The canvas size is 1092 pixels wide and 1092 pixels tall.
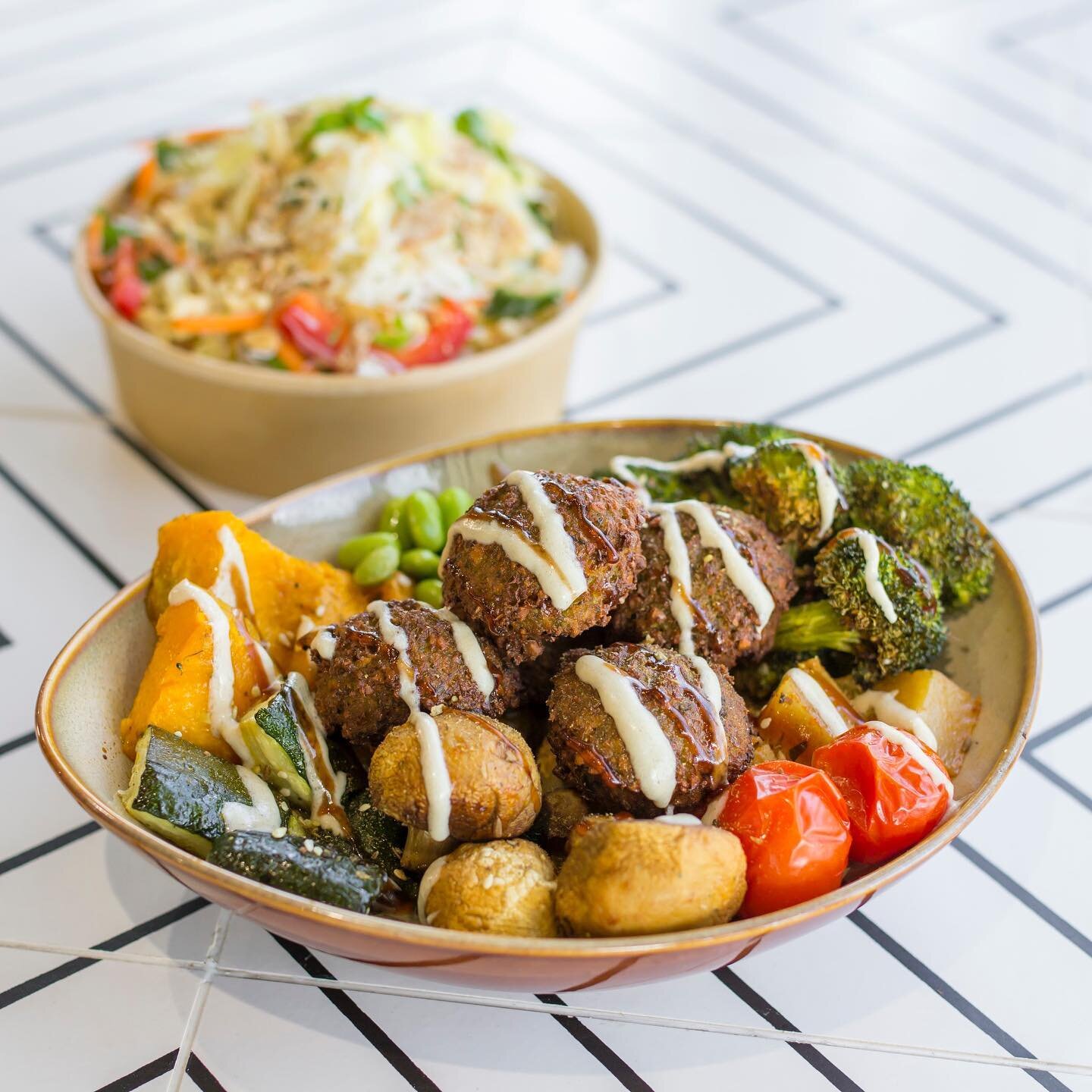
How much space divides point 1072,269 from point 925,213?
47cm

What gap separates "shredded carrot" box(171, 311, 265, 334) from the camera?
2.85 meters

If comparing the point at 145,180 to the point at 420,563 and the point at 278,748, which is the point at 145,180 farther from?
the point at 278,748

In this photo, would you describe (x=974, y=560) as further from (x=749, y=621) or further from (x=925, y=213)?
(x=925, y=213)

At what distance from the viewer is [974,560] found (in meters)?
2.21

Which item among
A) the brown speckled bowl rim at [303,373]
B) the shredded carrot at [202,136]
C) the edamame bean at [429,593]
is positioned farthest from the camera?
the shredded carrot at [202,136]

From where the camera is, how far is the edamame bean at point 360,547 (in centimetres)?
230

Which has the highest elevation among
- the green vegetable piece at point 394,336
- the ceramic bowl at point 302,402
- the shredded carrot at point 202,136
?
the shredded carrot at point 202,136

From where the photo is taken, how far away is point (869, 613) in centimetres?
209

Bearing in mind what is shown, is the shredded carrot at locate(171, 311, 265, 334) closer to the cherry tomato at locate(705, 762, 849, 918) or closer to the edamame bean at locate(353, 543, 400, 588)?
the edamame bean at locate(353, 543, 400, 588)

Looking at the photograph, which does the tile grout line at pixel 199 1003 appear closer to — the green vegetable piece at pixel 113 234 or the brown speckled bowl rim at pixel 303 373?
the brown speckled bowl rim at pixel 303 373

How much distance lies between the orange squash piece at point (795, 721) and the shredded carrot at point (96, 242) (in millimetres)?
1915

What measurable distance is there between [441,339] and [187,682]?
3.94 feet

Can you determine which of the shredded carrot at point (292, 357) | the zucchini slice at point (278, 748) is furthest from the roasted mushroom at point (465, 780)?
the shredded carrot at point (292, 357)

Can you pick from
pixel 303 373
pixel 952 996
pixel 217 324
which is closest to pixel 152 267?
pixel 217 324
